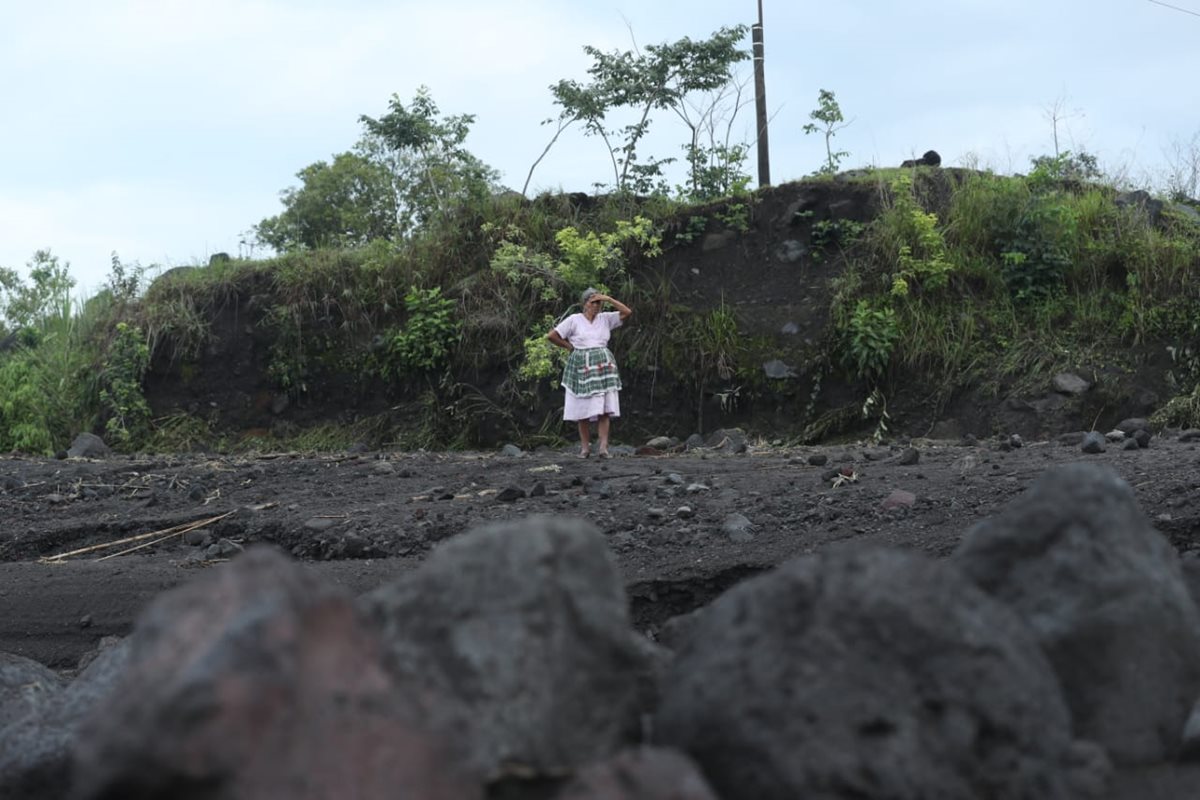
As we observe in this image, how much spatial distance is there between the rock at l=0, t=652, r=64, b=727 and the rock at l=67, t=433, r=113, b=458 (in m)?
10.9

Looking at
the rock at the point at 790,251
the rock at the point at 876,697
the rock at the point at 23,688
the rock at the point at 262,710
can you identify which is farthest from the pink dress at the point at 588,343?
the rock at the point at 262,710

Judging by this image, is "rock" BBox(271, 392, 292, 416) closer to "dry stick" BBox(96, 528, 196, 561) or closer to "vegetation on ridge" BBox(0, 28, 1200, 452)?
"vegetation on ridge" BBox(0, 28, 1200, 452)

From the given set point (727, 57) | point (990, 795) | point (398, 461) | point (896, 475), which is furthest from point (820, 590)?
point (727, 57)

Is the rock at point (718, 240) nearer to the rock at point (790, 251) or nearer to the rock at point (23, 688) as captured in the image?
the rock at point (790, 251)

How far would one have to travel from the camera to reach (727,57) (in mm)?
16891

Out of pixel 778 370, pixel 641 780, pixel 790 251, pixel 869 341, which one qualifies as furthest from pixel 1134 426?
pixel 641 780

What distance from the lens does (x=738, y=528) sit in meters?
6.34

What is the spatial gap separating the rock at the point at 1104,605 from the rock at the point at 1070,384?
10.4 metres

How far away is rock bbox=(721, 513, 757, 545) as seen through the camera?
243 inches

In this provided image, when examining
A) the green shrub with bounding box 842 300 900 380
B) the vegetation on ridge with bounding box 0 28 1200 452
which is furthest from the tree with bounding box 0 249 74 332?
the green shrub with bounding box 842 300 900 380

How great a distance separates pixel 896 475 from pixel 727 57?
35.1 feet

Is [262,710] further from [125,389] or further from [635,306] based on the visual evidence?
[125,389]

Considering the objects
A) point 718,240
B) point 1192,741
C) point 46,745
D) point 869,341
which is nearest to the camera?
point 1192,741

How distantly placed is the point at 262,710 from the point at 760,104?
1590cm
